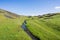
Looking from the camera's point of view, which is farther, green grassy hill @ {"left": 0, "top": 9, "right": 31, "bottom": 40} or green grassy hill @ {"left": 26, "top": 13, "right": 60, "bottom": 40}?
green grassy hill @ {"left": 26, "top": 13, "right": 60, "bottom": 40}

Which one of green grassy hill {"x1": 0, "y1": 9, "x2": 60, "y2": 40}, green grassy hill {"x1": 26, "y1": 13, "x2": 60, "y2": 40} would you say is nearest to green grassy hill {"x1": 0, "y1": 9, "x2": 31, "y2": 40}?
green grassy hill {"x1": 0, "y1": 9, "x2": 60, "y2": 40}

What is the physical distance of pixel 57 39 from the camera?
50.9 metres

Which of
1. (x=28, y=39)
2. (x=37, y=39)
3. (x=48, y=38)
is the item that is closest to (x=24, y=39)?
(x=28, y=39)

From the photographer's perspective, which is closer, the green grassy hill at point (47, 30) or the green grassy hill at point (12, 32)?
the green grassy hill at point (12, 32)

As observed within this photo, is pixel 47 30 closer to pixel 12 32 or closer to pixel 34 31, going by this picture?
pixel 34 31

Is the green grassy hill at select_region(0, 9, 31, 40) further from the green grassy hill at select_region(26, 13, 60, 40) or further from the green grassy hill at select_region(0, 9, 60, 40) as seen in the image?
the green grassy hill at select_region(26, 13, 60, 40)

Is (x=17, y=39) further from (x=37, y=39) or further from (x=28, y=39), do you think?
(x=37, y=39)


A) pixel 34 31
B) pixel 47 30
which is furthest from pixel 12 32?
pixel 47 30

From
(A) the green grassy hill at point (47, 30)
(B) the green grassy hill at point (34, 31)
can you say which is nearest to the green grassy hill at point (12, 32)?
(B) the green grassy hill at point (34, 31)

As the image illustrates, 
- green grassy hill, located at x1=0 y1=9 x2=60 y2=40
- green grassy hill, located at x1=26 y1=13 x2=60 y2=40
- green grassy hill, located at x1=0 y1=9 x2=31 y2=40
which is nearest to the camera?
green grassy hill, located at x1=0 y1=9 x2=31 y2=40

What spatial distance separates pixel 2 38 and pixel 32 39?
1066cm

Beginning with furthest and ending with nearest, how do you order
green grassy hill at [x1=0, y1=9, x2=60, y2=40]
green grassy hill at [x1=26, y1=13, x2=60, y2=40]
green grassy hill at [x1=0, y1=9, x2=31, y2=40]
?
green grassy hill at [x1=26, y1=13, x2=60, y2=40] < green grassy hill at [x1=0, y1=9, x2=60, y2=40] < green grassy hill at [x1=0, y1=9, x2=31, y2=40]

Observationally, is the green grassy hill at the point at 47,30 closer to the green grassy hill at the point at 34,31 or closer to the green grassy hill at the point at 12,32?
the green grassy hill at the point at 34,31

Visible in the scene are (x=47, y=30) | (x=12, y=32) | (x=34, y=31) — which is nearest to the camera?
(x=12, y=32)
